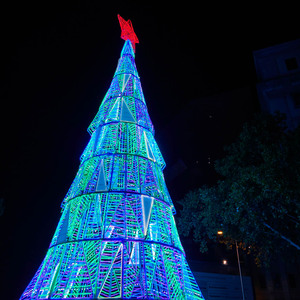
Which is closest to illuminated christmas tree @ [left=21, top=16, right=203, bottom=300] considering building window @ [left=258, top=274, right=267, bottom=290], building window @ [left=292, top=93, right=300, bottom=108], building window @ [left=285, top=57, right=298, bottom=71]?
building window @ [left=258, top=274, right=267, bottom=290]

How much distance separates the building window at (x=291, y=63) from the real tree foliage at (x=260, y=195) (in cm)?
1030

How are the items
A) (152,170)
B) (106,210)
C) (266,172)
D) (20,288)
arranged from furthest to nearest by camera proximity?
(20,288)
(266,172)
(152,170)
(106,210)

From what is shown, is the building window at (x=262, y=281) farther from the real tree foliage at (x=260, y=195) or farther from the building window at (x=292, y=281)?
the real tree foliage at (x=260, y=195)

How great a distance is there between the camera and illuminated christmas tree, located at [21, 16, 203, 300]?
4.29 meters

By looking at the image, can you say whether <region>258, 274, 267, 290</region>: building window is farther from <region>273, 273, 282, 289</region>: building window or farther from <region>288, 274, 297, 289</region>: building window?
<region>288, 274, 297, 289</region>: building window

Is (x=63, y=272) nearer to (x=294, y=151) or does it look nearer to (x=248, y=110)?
(x=294, y=151)

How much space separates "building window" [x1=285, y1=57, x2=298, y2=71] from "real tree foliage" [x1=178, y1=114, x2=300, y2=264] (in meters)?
10.3

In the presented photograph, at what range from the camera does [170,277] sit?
4906 millimetres

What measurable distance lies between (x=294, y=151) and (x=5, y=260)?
1313 centimetres

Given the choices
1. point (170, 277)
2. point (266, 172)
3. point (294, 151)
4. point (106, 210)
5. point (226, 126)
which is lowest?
point (170, 277)

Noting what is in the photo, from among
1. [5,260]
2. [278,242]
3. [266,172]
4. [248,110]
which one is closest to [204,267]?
[278,242]

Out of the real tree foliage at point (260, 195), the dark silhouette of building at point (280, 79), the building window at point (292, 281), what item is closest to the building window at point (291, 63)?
Answer: the dark silhouette of building at point (280, 79)

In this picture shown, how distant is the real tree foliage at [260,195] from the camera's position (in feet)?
25.3

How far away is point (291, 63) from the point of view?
58.4 feet
